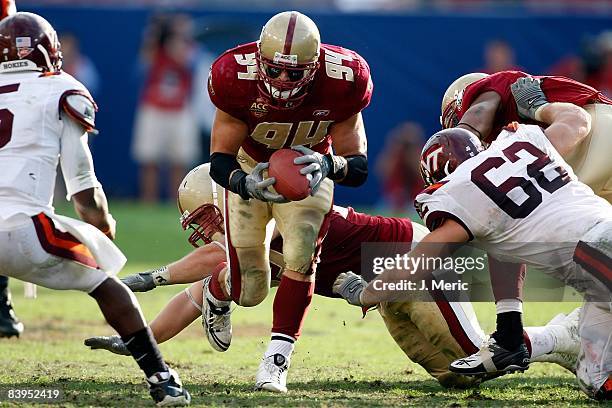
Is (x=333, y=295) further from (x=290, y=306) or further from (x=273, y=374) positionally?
(x=273, y=374)

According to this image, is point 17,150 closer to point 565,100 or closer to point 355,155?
point 355,155

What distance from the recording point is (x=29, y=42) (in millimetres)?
4707

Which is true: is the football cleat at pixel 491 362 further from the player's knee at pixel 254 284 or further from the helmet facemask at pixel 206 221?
the helmet facemask at pixel 206 221

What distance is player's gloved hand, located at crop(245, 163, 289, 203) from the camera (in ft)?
16.3

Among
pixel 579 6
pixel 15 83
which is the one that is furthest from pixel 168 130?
pixel 15 83

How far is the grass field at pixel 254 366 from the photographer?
A: 4.85 m

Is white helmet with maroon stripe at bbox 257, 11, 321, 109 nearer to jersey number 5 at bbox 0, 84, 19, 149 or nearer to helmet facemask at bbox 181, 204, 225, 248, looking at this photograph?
helmet facemask at bbox 181, 204, 225, 248

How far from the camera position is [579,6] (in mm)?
15391

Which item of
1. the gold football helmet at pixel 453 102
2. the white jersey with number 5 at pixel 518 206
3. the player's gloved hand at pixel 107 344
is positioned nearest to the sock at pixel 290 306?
the white jersey with number 5 at pixel 518 206

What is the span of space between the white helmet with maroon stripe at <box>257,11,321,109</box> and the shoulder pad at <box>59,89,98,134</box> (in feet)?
3.05

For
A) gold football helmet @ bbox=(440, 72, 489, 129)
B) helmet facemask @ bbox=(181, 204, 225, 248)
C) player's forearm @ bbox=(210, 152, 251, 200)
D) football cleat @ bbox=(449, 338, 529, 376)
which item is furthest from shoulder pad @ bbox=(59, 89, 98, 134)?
gold football helmet @ bbox=(440, 72, 489, 129)

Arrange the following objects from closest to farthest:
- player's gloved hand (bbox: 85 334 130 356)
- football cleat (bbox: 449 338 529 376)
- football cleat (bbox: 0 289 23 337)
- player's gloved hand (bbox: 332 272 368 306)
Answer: football cleat (bbox: 449 338 529 376) < player's gloved hand (bbox: 332 272 368 306) < player's gloved hand (bbox: 85 334 130 356) < football cleat (bbox: 0 289 23 337)

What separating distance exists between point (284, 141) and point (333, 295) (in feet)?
2.96

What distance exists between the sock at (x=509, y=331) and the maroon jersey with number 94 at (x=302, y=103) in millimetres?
1242
